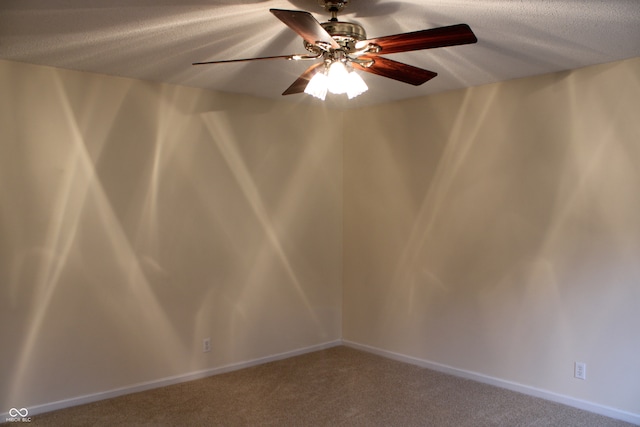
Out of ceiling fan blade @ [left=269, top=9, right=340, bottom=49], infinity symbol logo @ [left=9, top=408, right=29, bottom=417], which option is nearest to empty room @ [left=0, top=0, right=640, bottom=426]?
infinity symbol logo @ [left=9, top=408, right=29, bottom=417]

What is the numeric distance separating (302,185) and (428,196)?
44.4 inches

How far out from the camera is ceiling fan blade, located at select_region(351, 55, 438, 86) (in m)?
2.44

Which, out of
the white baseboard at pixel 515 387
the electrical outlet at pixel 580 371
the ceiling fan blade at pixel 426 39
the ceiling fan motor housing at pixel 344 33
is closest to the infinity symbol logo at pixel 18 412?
the white baseboard at pixel 515 387

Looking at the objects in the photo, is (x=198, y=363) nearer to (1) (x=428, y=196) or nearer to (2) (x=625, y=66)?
(1) (x=428, y=196)

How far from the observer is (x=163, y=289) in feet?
12.7

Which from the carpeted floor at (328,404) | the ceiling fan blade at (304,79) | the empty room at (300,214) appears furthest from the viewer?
the carpeted floor at (328,404)

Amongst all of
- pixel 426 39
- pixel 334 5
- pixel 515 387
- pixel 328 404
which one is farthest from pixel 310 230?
pixel 426 39

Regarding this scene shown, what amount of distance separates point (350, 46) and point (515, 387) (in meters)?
2.74

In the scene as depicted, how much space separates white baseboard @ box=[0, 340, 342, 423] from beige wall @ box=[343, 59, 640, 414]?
625 mm

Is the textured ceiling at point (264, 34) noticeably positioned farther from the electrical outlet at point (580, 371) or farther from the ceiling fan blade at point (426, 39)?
the electrical outlet at point (580, 371)

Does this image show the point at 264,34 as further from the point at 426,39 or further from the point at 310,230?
the point at 310,230

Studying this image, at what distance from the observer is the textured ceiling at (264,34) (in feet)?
7.87

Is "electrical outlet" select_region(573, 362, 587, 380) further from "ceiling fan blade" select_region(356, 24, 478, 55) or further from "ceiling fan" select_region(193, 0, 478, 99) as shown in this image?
"ceiling fan blade" select_region(356, 24, 478, 55)

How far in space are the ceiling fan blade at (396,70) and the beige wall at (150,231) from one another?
6.21 ft
